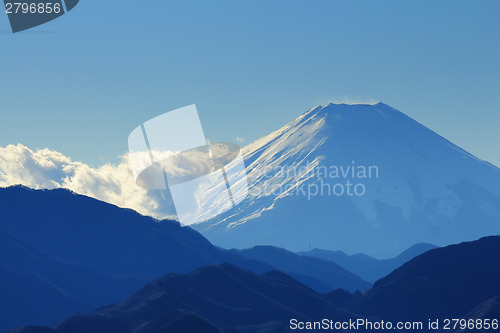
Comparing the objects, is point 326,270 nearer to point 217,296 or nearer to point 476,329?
point 217,296

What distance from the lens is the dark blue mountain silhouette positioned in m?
169

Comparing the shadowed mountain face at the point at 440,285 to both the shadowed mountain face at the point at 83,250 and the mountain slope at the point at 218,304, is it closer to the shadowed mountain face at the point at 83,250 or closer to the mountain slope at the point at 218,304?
the mountain slope at the point at 218,304

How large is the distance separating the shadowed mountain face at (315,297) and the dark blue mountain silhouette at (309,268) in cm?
5580

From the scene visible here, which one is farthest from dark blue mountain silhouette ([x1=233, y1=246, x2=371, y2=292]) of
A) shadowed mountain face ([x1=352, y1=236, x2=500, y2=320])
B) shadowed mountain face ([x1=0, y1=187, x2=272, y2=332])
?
shadowed mountain face ([x1=352, y1=236, x2=500, y2=320])

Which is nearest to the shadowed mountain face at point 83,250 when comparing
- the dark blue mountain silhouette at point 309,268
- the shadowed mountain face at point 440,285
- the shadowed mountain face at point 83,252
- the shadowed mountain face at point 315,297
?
the shadowed mountain face at point 83,252

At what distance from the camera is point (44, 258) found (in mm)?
130500

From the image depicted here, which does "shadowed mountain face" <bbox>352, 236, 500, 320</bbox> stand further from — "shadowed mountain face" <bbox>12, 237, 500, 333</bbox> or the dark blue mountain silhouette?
the dark blue mountain silhouette

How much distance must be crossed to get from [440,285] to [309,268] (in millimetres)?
75098

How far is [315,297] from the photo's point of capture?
330 feet

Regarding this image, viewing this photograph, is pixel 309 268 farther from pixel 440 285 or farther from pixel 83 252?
pixel 440 285

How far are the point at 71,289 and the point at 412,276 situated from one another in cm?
5166

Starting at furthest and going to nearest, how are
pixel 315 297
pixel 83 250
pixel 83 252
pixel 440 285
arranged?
pixel 83 250 → pixel 83 252 → pixel 315 297 → pixel 440 285

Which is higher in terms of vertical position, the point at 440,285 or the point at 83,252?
the point at 83,252

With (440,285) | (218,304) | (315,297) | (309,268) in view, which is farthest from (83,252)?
(440,285)
